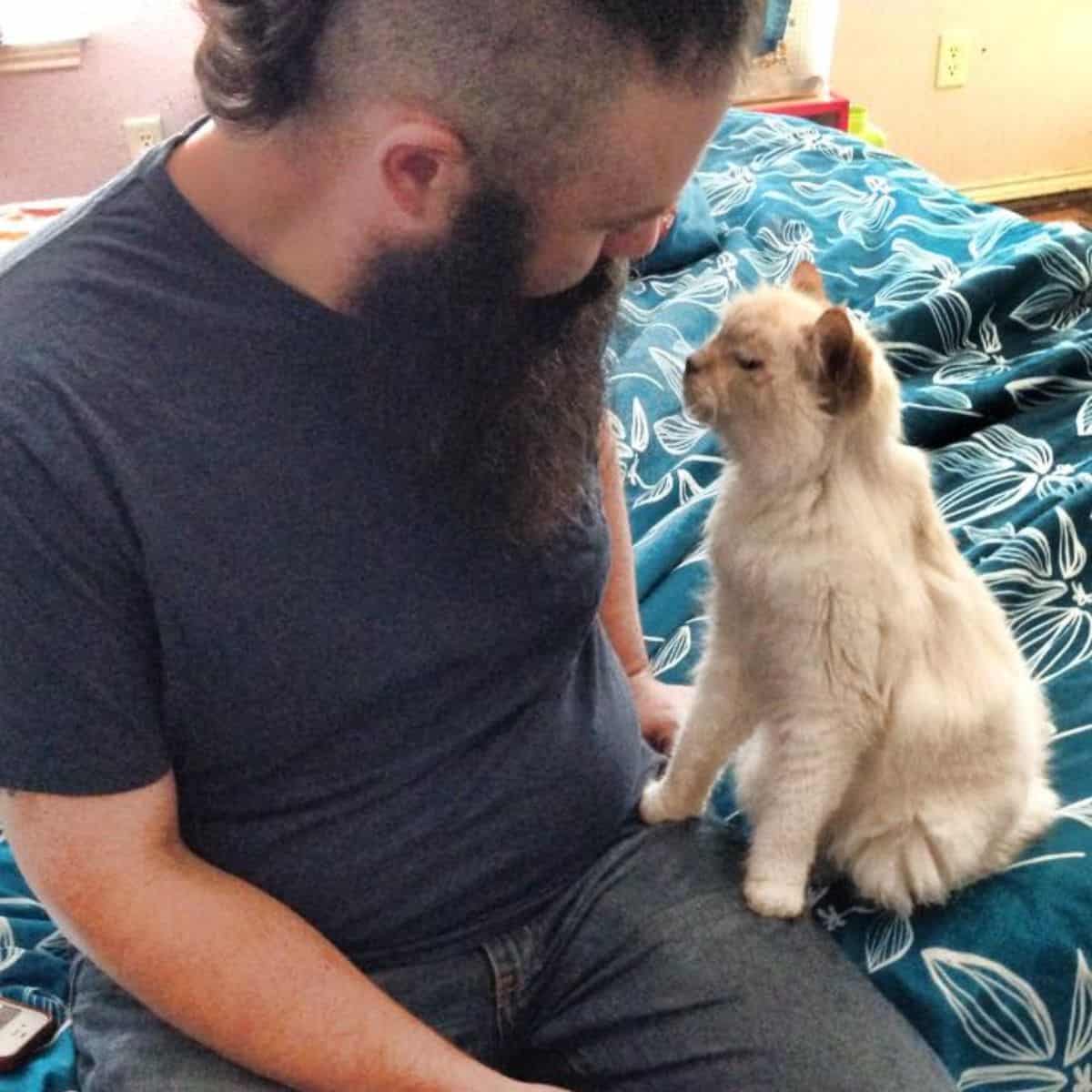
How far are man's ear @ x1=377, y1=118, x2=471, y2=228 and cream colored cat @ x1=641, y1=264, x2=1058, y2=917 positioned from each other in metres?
0.31

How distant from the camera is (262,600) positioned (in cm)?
79

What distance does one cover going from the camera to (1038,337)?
5.33 feet

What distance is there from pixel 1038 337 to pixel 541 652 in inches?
39.9

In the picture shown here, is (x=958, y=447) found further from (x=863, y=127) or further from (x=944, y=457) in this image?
(x=863, y=127)

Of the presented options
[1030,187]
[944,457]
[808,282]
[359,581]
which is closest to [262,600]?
[359,581]

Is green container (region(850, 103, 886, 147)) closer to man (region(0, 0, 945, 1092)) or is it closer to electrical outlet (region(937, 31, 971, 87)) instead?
electrical outlet (region(937, 31, 971, 87))

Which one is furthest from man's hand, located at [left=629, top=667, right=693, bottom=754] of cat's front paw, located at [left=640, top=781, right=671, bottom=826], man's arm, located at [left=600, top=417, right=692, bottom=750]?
cat's front paw, located at [left=640, top=781, right=671, bottom=826]

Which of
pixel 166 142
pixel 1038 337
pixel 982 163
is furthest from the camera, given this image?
pixel 982 163

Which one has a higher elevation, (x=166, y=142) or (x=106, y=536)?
(x=166, y=142)

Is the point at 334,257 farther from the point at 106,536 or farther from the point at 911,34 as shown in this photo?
the point at 911,34

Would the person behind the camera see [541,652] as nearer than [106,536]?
No

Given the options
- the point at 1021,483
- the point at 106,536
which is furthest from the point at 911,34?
the point at 106,536

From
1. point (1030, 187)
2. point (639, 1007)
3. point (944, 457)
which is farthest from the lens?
point (1030, 187)

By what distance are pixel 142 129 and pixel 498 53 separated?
7.85 ft
